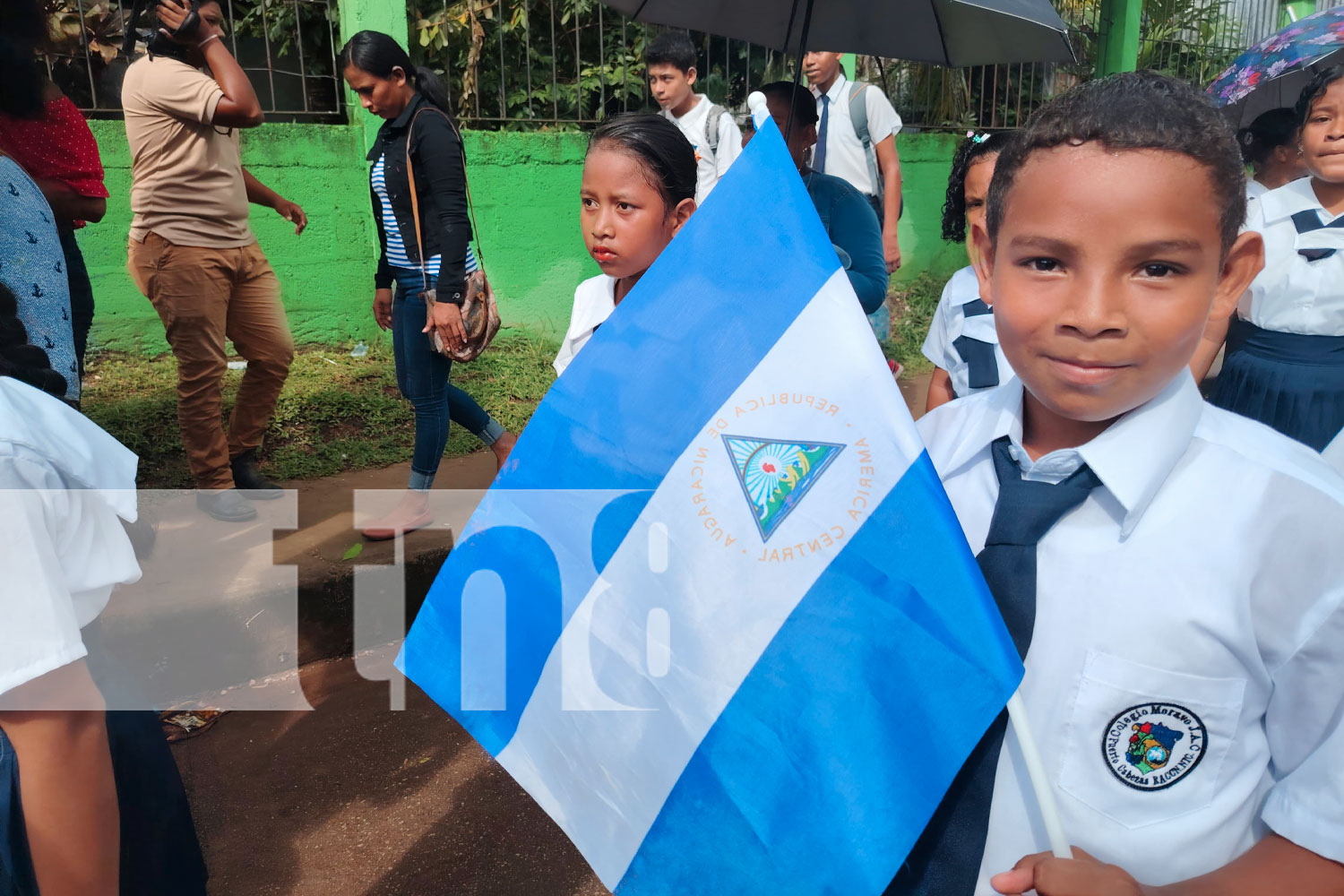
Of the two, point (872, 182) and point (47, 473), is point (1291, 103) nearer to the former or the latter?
point (872, 182)

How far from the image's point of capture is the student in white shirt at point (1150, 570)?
1.03 metres

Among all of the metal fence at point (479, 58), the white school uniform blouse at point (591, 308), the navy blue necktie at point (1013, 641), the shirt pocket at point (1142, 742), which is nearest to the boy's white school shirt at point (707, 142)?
the metal fence at point (479, 58)

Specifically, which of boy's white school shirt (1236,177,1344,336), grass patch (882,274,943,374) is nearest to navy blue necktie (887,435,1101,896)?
boy's white school shirt (1236,177,1344,336)

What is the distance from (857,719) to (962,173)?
8.35 feet

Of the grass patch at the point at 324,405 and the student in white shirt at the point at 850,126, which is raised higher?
the student in white shirt at the point at 850,126

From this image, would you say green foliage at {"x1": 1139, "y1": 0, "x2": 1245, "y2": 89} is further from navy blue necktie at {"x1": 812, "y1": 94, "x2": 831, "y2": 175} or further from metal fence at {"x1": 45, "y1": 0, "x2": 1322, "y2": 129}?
navy blue necktie at {"x1": 812, "y1": 94, "x2": 831, "y2": 175}

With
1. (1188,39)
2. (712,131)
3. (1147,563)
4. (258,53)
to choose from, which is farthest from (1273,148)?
(1188,39)

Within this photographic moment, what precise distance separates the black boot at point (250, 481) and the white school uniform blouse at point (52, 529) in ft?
9.76

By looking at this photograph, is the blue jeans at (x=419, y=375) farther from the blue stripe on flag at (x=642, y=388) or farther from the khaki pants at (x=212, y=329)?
the blue stripe on flag at (x=642, y=388)

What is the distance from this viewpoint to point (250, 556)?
3.83m

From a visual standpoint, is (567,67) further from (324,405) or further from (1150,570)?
(1150,570)

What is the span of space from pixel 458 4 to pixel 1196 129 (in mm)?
5988

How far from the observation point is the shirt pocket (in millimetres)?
1056

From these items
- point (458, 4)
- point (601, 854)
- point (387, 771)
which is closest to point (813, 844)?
point (601, 854)
